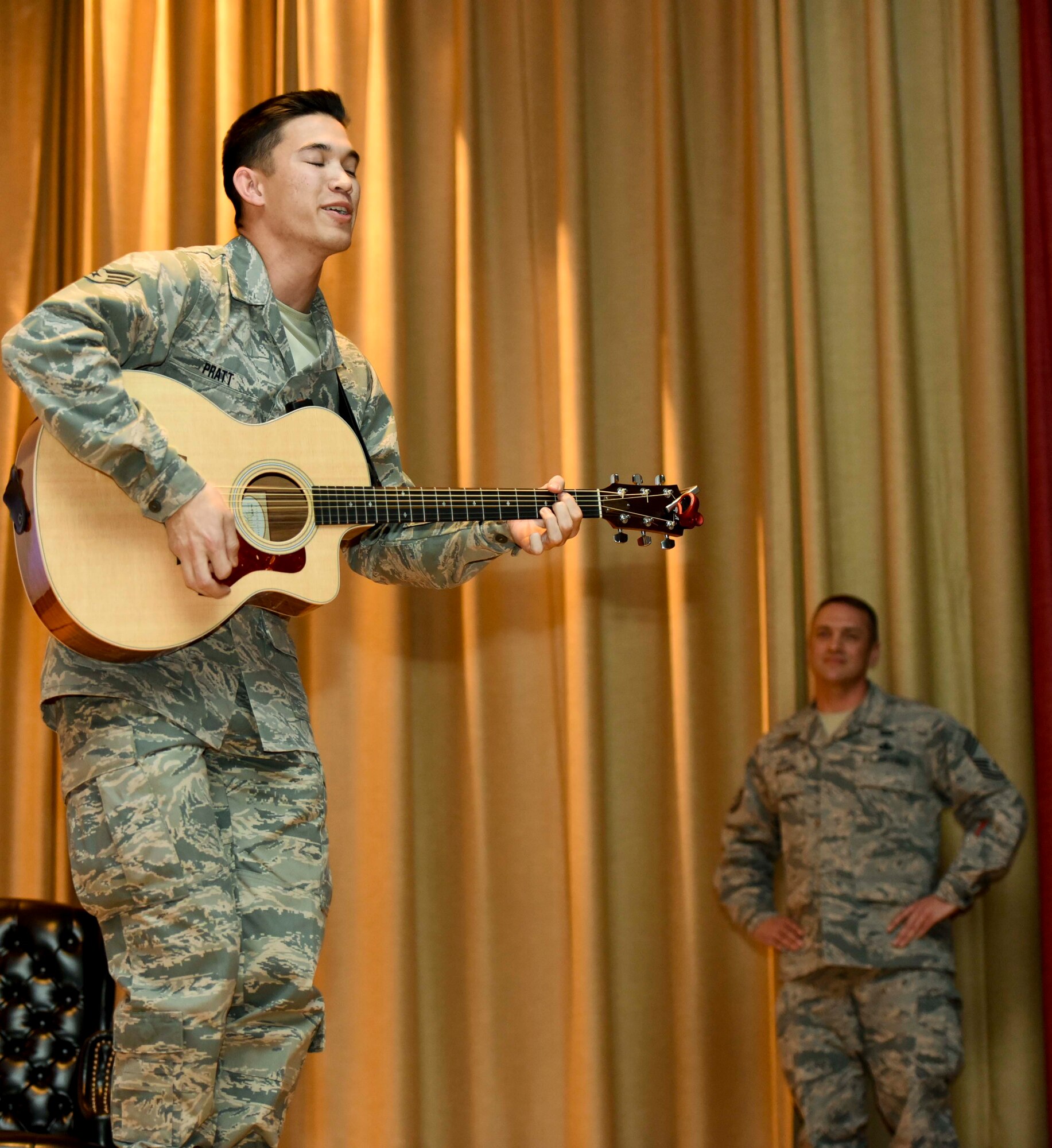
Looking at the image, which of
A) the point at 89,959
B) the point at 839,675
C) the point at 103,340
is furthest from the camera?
the point at 839,675

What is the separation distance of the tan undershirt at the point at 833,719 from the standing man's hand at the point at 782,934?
537 mm

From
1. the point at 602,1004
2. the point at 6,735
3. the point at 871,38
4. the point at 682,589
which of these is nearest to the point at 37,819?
the point at 6,735

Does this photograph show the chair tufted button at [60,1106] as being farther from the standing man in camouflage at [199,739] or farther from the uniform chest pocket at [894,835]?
the uniform chest pocket at [894,835]

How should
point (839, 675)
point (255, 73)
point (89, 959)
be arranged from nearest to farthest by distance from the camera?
point (89, 959), point (839, 675), point (255, 73)

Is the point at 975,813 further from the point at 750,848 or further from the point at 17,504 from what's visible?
the point at 17,504

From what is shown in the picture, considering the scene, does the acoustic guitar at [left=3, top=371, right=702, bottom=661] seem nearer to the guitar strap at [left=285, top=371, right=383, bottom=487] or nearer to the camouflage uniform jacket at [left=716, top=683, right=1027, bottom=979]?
the guitar strap at [left=285, top=371, right=383, bottom=487]

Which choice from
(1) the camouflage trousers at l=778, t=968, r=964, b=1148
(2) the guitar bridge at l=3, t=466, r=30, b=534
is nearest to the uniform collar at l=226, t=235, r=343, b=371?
(2) the guitar bridge at l=3, t=466, r=30, b=534

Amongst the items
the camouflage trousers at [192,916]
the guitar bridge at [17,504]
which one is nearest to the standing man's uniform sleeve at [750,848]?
the camouflage trousers at [192,916]

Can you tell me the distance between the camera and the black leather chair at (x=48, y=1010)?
2.80m

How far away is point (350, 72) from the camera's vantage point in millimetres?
3967

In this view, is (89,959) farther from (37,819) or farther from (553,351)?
(553,351)

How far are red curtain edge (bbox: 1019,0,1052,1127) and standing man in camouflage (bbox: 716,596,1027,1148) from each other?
162mm

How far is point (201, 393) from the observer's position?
83.0 inches

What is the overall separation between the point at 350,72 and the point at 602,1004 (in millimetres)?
2966
